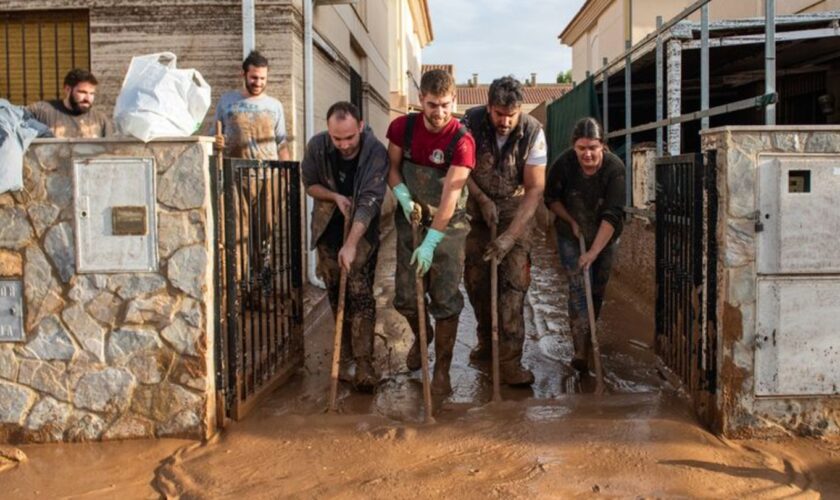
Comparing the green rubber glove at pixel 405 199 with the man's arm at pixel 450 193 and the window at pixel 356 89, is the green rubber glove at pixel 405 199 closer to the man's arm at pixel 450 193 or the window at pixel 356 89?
the man's arm at pixel 450 193

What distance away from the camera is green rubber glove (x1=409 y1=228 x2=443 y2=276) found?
16.6ft

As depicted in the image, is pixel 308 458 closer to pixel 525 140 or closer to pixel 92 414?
pixel 92 414

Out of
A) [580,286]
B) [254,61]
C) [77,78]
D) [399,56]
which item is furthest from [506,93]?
[399,56]

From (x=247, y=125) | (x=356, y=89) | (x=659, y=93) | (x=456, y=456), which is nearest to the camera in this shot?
(x=456, y=456)

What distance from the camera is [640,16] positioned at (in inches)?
767

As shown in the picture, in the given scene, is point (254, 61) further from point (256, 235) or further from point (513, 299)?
point (513, 299)

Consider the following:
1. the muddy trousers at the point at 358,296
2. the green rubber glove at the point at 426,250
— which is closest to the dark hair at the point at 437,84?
the green rubber glove at the point at 426,250

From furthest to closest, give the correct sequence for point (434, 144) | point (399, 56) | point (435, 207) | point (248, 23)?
point (399, 56), point (248, 23), point (435, 207), point (434, 144)

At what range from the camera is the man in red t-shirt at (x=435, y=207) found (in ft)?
16.5

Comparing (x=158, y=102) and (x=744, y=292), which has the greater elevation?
(x=158, y=102)

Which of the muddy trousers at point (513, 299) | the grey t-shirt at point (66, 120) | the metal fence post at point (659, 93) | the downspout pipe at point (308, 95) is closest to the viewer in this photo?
the muddy trousers at point (513, 299)

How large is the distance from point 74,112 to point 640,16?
1575 cm

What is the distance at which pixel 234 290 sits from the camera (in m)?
4.62

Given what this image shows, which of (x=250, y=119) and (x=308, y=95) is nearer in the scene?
(x=250, y=119)
